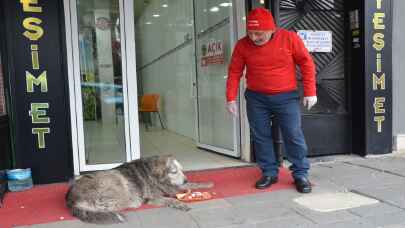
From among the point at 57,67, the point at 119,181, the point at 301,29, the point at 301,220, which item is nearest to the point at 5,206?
A: the point at 119,181

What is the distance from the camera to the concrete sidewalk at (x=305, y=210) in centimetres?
318

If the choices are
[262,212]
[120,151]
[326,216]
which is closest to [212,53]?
[120,151]

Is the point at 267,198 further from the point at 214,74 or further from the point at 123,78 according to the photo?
the point at 214,74

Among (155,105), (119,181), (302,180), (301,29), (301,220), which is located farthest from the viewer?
(155,105)

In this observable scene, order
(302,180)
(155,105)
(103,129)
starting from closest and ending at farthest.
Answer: (302,180), (103,129), (155,105)

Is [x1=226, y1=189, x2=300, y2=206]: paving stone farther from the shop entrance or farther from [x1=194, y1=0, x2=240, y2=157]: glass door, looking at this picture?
[x1=194, y1=0, x2=240, y2=157]: glass door

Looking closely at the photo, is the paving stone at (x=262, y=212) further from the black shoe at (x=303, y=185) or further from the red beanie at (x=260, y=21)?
the red beanie at (x=260, y=21)

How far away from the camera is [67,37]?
4395 mm

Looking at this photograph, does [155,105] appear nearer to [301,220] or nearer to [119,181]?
[119,181]

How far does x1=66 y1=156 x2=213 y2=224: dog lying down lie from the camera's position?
335 centimetres

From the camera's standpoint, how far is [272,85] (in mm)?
3908

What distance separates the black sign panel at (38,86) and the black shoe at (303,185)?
2.43 metres

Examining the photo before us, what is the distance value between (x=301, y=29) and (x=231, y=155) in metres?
1.86

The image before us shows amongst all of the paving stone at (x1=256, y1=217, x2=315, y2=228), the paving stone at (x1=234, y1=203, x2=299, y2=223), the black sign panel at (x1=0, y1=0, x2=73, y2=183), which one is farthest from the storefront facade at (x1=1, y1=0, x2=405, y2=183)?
the paving stone at (x1=256, y1=217, x2=315, y2=228)
